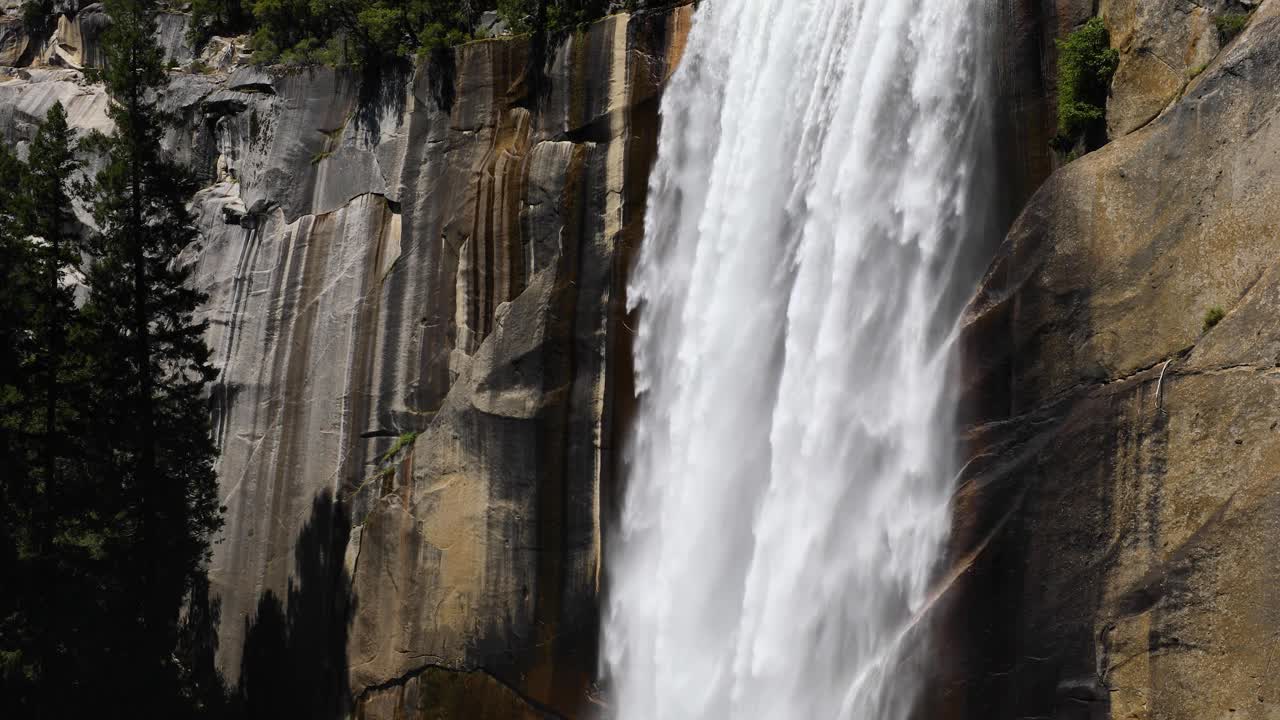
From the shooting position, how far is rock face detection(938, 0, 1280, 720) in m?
12.3

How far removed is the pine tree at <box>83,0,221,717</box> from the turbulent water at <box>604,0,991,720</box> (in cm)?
910

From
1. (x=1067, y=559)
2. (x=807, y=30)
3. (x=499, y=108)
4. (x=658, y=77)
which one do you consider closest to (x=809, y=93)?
(x=807, y=30)

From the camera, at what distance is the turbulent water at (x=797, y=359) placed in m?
16.3

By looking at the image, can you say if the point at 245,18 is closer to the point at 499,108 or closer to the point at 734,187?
the point at 499,108

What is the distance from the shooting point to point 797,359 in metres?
18.1

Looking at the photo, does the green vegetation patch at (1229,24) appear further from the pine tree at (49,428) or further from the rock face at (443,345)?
the pine tree at (49,428)

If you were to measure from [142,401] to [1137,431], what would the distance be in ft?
59.8

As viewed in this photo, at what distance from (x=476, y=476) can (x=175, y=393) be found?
7.04 meters

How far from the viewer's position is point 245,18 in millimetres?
31594

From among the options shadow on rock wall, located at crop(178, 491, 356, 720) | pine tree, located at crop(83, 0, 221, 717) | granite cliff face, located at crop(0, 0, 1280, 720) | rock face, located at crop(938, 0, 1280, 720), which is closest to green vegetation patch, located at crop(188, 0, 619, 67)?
granite cliff face, located at crop(0, 0, 1280, 720)

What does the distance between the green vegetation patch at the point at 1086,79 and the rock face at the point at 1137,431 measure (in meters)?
0.25

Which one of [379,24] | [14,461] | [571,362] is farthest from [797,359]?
[14,461]

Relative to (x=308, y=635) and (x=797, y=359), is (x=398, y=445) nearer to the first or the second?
(x=308, y=635)

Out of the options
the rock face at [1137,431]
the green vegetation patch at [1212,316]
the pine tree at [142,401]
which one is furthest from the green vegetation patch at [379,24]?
the green vegetation patch at [1212,316]
